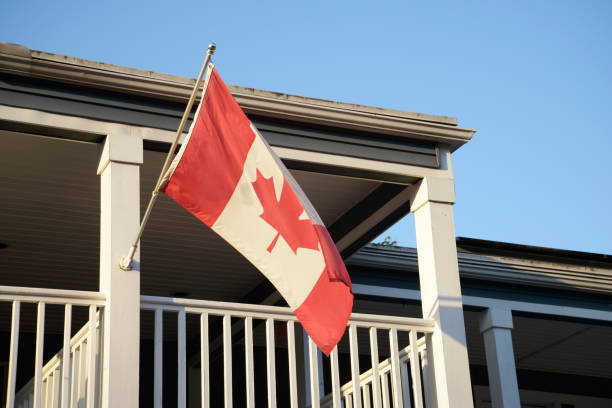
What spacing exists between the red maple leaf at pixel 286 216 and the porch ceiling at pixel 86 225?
178cm

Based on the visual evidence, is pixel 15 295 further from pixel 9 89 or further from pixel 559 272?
pixel 559 272

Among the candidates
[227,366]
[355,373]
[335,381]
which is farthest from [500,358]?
[227,366]

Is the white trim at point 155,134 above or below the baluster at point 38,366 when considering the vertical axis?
above

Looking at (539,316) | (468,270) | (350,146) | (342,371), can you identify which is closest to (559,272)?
(539,316)

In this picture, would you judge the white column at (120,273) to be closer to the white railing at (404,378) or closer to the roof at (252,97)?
the roof at (252,97)

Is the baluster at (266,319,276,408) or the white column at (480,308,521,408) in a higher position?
the white column at (480,308,521,408)

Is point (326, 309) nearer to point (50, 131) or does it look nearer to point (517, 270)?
point (50, 131)

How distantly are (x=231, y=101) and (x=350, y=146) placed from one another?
5.67 feet

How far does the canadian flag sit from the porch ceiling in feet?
5.28

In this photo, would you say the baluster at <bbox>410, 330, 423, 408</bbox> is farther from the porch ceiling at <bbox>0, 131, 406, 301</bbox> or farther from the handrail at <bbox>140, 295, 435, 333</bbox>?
the porch ceiling at <bbox>0, 131, 406, 301</bbox>

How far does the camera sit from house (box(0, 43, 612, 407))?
226 inches

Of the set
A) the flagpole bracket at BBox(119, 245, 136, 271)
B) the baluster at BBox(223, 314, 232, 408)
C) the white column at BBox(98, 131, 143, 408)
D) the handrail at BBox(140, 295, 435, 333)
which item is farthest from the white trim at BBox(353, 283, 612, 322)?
the flagpole bracket at BBox(119, 245, 136, 271)

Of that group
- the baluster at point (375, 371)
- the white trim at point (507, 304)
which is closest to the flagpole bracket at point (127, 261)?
the baluster at point (375, 371)

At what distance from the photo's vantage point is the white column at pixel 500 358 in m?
9.44
